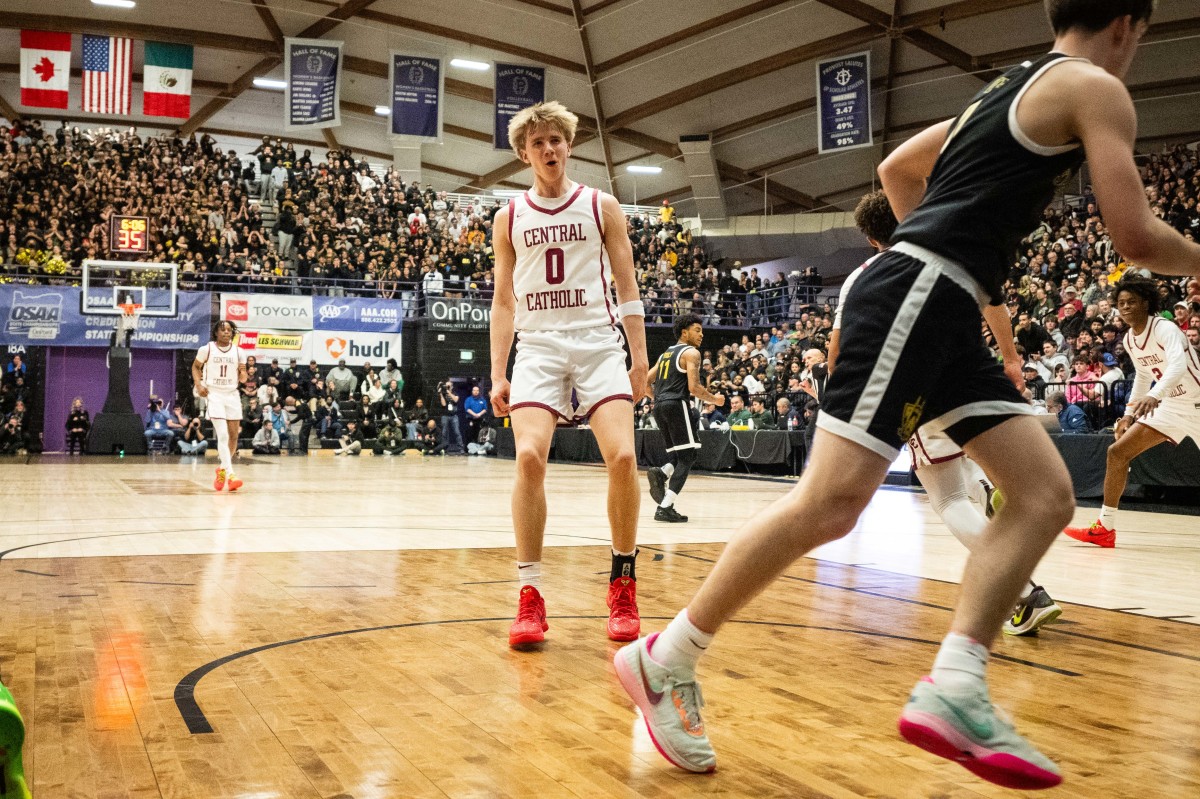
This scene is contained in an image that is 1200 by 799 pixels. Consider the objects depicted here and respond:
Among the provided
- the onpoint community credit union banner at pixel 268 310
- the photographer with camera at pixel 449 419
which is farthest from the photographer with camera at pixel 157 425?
the photographer with camera at pixel 449 419

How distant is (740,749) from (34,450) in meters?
24.1

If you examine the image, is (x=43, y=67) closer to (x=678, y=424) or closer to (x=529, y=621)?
(x=678, y=424)

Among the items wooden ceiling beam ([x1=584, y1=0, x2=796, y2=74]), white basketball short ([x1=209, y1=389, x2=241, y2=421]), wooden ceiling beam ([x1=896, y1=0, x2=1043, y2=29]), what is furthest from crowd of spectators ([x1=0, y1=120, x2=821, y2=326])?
white basketball short ([x1=209, y1=389, x2=241, y2=421])

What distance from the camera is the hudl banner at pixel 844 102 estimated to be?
22625mm

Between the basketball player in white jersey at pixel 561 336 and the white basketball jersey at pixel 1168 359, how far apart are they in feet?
15.5

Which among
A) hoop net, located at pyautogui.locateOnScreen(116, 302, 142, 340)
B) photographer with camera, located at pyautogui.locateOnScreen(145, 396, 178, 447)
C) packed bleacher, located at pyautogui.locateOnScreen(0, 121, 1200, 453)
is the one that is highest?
packed bleacher, located at pyautogui.locateOnScreen(0, 121, 1200, 453)

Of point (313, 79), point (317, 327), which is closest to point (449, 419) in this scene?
point (317, 327)

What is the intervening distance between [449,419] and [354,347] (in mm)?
2976

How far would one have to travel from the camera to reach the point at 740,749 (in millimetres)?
2580

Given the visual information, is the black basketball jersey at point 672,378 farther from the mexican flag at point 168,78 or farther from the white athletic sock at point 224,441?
the mexican flag at point 168,78

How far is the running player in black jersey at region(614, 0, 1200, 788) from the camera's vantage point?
2.06 m

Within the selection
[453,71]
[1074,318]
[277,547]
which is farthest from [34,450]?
[1074,318]

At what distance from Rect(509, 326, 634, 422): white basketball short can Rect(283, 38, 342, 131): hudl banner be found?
66.2 ft

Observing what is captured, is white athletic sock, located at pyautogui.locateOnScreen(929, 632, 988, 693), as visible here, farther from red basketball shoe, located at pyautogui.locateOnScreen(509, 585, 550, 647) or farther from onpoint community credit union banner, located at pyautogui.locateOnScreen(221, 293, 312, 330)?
onpoint community credit union banner, located at pyautogui.locateOnScreen(221, 293, 312, 330)
